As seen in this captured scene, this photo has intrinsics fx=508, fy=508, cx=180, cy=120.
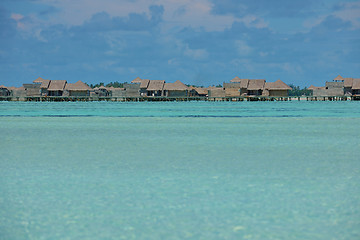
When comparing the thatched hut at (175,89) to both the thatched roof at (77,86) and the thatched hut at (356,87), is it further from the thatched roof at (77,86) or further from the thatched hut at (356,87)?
the thatched hut at (356,87)

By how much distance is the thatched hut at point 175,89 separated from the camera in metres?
92.3

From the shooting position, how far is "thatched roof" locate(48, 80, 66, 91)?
95875 mm

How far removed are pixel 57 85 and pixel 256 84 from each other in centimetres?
3743

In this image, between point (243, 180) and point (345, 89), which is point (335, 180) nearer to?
point (243, 180)

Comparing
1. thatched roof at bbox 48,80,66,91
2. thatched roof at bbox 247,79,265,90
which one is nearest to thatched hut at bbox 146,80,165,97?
thatched roof at bbox 247,79,265,90

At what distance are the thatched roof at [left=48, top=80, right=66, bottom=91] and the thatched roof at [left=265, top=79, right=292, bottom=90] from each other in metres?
38.1

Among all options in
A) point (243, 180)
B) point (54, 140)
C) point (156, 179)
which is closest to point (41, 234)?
point (156, 179)

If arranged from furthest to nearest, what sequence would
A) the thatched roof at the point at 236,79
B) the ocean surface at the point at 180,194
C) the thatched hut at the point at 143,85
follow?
the thatched roof at the point at 236,79 < the thatched hut at the point at 143,85 < the ocean surface at the point at 180,194

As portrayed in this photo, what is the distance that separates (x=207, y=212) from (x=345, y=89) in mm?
92611

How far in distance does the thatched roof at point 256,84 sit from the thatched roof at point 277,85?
36.1 inches

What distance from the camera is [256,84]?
9375 cm

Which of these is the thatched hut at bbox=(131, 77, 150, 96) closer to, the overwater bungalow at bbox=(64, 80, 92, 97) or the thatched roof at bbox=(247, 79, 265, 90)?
the overwater bungalow at bbox=(64, 80, 92, 97)

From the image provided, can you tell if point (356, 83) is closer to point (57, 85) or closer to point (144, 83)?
point (144, 83)

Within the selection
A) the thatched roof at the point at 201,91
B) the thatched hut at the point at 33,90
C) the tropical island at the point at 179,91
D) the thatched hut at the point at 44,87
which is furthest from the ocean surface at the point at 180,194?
the thatched roof at the point at 201,91
